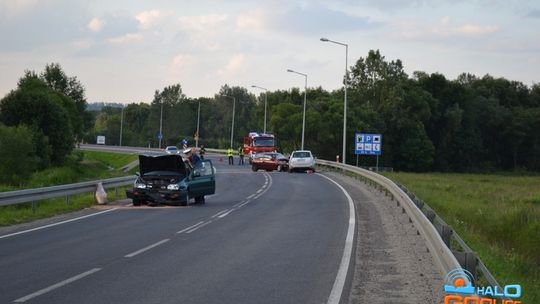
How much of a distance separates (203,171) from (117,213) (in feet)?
15.9

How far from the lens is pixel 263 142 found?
62.7m

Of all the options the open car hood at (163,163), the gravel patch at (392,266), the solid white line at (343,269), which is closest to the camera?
the solid white line at (343,269)

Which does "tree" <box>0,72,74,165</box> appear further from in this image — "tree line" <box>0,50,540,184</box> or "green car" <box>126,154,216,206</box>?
"green car" <box>126,154,216,206</box>

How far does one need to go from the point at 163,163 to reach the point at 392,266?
1380 centimetres

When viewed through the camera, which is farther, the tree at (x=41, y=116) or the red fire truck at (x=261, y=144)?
the red fire truck at (x=261, y=144)

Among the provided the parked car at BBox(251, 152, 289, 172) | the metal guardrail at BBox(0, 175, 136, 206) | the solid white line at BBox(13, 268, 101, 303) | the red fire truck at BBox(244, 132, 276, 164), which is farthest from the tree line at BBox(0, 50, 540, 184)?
the solid white line at BBox(13, 268, 101, 303)

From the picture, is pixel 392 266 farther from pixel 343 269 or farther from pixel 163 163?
pixel 163 163

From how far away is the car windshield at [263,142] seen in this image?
62500mm

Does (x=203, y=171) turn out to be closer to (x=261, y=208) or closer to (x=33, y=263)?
(x=261, y=208)

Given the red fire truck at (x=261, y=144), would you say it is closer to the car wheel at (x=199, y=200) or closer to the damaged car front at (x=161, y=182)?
the car wheel at (x=199, y=200)

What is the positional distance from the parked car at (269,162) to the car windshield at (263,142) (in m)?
9.63

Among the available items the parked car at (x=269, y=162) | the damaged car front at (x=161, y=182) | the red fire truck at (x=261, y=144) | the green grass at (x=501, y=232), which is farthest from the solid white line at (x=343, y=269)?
the red fire truck at (x=261, y=144)

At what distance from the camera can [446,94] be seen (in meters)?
99.0

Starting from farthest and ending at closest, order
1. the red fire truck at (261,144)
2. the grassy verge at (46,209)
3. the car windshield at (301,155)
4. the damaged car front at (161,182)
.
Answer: the red fire truck at (261,144) → the car windshield at (301,155) → the damaged car front at (161,182) → the grassy verge at (46,209)
